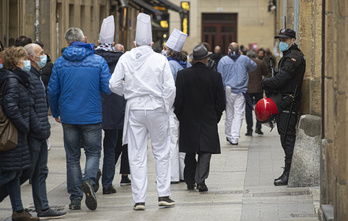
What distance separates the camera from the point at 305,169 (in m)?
9.88

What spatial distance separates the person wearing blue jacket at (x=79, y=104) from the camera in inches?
342

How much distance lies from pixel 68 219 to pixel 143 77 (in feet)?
5.39

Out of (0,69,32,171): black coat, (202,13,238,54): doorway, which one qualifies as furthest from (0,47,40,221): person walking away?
(202,13,238,54): doorway

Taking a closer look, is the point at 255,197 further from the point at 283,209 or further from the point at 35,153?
the point at 35,153

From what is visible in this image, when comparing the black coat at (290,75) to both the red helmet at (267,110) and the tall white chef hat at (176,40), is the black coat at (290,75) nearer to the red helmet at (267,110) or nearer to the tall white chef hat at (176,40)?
the red helmet at (267,110)

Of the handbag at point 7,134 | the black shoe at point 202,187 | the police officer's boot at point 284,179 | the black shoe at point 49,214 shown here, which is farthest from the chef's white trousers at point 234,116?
the handbag at point 7,134

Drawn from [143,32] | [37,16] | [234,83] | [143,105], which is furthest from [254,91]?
[143,105]

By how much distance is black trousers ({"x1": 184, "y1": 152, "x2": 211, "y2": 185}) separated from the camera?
9.88 metres

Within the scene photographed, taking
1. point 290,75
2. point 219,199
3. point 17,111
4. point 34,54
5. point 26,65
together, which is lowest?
point 219,199

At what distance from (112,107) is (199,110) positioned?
3.40 ft

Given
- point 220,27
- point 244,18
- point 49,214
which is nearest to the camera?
point 49,214

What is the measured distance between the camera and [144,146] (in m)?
8.80

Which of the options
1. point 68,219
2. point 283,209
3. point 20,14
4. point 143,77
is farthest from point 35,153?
point 20,14

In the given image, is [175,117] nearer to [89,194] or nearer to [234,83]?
[89,194]
